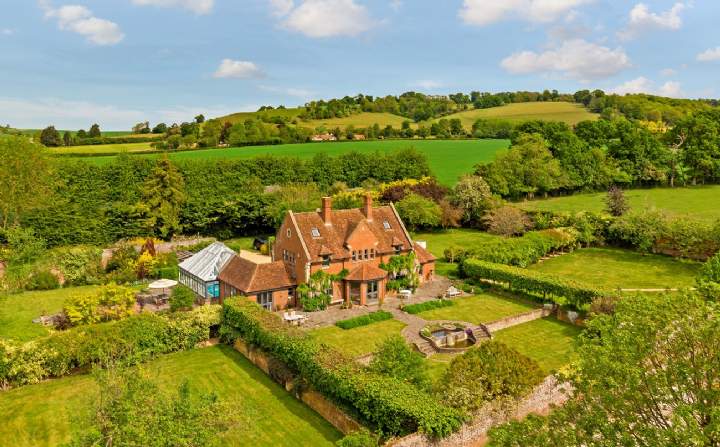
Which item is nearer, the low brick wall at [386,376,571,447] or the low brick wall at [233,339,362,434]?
the low brick wall at [386,376,571,447]

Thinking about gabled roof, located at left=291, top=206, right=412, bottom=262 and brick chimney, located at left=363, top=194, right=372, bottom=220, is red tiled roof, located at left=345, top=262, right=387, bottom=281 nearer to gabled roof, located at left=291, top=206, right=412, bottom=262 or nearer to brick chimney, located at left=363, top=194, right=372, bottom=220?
gabled roof, located at left=291, top=206, right=412, bottom=262

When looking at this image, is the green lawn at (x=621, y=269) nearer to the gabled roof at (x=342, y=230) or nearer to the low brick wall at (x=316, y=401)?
the gabled roof at (x=342, y=230)

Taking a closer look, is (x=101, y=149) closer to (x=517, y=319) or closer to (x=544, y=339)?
(x=517, y=319)

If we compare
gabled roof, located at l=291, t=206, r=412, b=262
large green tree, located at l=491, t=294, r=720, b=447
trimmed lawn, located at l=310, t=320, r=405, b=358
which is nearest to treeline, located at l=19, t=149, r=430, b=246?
gabled roof, located at l=291, t=206, r=412, b=262

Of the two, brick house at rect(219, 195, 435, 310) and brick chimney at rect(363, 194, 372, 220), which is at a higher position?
brick chimney at rect(363, 194, 372, 220)

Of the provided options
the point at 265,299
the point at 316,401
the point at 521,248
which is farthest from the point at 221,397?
the point at 521,248
